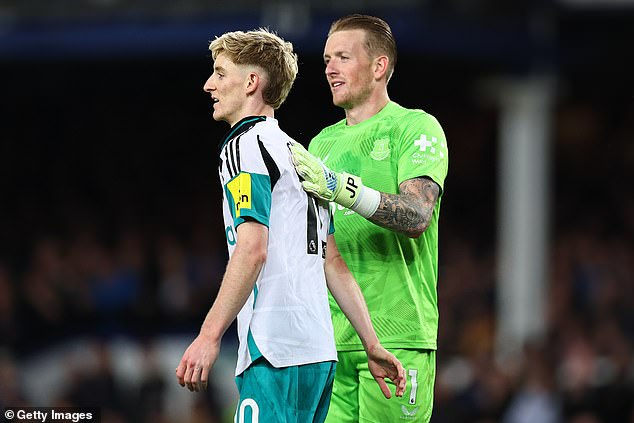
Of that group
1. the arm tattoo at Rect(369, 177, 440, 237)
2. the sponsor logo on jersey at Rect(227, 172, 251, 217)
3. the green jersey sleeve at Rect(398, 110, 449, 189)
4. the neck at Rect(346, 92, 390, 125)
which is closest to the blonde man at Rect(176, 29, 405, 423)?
the sponsor logo on jersey at Rect(227, 172, 251, 217)

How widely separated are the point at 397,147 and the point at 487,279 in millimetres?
9314

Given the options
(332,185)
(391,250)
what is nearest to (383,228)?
(391,250)

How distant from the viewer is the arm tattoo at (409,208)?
215 inches

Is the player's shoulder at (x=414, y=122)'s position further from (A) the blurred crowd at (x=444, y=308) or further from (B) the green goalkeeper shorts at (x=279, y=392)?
(A) the blurred crowd at (x=444, y=308)

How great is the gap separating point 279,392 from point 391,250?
3.90 ft

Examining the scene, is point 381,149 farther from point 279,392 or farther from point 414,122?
point 279,392

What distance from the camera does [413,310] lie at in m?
5.80

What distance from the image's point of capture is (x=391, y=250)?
5832mm

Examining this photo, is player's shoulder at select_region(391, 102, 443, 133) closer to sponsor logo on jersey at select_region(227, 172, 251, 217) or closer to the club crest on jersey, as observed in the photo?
the club crest on jersey

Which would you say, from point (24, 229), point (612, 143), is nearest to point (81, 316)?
point (24, 229)

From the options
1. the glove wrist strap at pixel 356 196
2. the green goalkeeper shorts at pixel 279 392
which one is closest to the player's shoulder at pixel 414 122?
the glove wrist strap at pixel 356 196

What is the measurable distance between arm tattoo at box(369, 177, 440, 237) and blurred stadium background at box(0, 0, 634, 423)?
5.85 meters

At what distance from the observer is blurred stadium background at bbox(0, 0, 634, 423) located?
41.7ft

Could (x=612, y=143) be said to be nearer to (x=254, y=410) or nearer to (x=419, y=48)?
(x=419, y=48)
